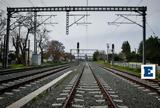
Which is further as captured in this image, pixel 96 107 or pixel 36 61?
pixel 36 61

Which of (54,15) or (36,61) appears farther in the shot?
(36,61)

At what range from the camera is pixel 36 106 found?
1295 centimetres

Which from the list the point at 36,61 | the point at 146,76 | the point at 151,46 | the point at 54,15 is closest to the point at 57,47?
the point at 151,46

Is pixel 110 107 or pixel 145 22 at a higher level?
pixel 145 22

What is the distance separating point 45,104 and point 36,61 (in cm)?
6483

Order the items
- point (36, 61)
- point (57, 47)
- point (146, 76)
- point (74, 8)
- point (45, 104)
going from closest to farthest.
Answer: point (45, 104) → point (146, 76) → point (74, 8) → point (36, 61) → point (57, 47)

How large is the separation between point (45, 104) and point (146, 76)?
701 centimetres

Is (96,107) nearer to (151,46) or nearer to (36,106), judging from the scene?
(36,106)

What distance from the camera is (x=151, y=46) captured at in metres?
117

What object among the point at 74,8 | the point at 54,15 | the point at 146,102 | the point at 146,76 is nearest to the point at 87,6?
the point at 74,8

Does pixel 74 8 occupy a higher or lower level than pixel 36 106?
higher

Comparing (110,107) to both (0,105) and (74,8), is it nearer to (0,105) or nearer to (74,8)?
(0,105)

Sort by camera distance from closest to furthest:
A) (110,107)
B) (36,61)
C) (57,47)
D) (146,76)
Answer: (110,107)
(146,76)
(36,61)
(57,47)

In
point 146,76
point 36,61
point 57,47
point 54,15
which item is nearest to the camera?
point 146,76
